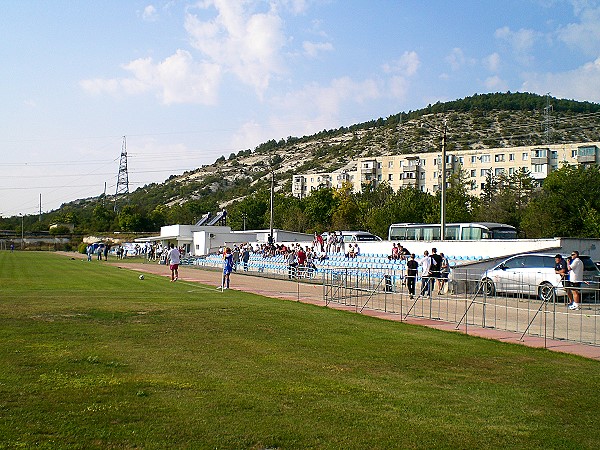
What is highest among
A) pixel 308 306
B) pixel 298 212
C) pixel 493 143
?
pixel 493 143

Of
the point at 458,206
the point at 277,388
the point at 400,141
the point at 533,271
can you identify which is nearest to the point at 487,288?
the point at 533,271

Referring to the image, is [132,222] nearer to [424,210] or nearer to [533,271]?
[424,210]

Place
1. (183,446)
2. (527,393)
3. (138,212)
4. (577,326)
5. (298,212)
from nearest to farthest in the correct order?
1. (183,446)
2. (527,393)
3. (577,326)
4. (298,212)
5. (138,212)

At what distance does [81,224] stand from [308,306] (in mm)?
127470

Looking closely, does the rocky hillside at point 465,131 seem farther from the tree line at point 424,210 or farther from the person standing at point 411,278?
the person standing at point 411,278

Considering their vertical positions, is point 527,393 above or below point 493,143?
below

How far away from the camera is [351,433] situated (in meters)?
6.84

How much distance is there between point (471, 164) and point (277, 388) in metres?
105

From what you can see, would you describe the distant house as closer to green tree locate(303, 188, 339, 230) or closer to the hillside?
the hillside

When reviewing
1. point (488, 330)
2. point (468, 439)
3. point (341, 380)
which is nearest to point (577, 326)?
point (488, 330)

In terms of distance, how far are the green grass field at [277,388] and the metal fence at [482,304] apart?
1.85m

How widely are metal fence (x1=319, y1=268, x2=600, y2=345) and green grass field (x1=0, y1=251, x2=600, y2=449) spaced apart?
1.85m

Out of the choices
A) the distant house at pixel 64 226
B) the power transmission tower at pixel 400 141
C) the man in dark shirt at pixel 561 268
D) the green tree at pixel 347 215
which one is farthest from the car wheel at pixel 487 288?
the power transmission tower at pixel 400 141

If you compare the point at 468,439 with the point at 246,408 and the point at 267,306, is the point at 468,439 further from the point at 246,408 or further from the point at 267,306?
the point at 267,306
